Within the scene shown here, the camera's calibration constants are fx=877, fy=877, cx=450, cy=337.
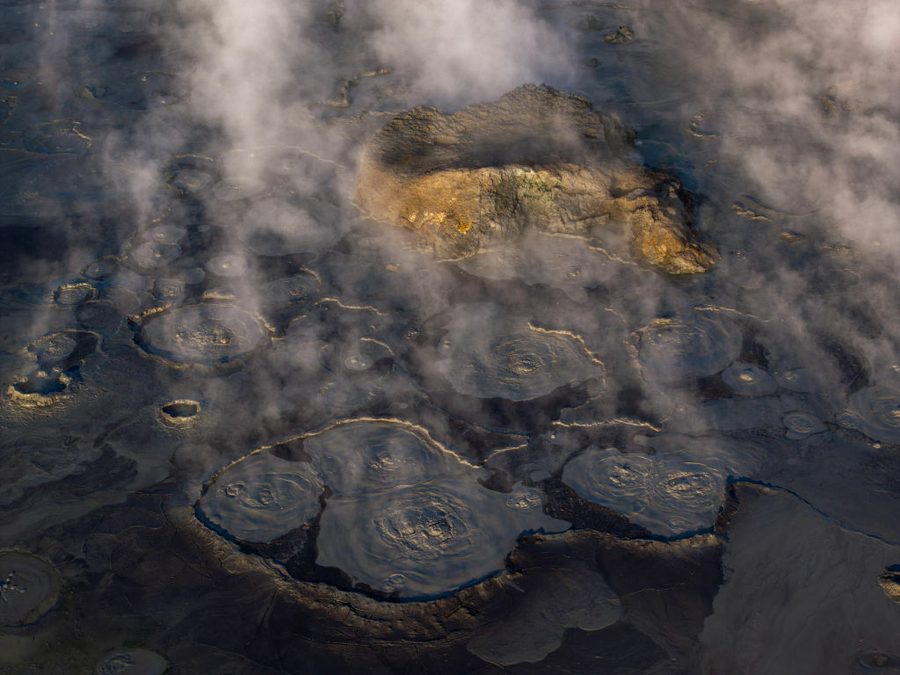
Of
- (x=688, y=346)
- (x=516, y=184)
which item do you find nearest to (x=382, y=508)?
(x=688, y=346)

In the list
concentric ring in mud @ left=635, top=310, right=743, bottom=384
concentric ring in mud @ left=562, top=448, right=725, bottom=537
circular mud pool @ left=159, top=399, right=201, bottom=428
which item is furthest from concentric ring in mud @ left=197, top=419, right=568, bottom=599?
concentric ring in mud @ left=635, top=310, right=743, bottom=384

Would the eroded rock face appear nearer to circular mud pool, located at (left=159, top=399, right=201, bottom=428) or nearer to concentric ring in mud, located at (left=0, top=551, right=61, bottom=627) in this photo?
circular mud pool, located at (left=159, top=399, right=201, bottom=428)

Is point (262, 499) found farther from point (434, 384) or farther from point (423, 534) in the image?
point (434, 384)

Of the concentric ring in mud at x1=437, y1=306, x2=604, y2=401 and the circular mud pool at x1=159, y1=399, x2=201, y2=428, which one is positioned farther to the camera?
the concentric ring in mud at x1=437, y1=306, x2=604, y2=401

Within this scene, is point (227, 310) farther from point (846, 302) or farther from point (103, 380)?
point (846, 302)

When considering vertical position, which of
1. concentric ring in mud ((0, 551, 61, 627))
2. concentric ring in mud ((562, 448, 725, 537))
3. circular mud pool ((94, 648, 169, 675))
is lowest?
concentric ring in mud ((0, 551, 61, 627))

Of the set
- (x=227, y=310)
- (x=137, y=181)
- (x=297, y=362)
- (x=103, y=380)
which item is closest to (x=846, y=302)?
(x=297, y=362)
